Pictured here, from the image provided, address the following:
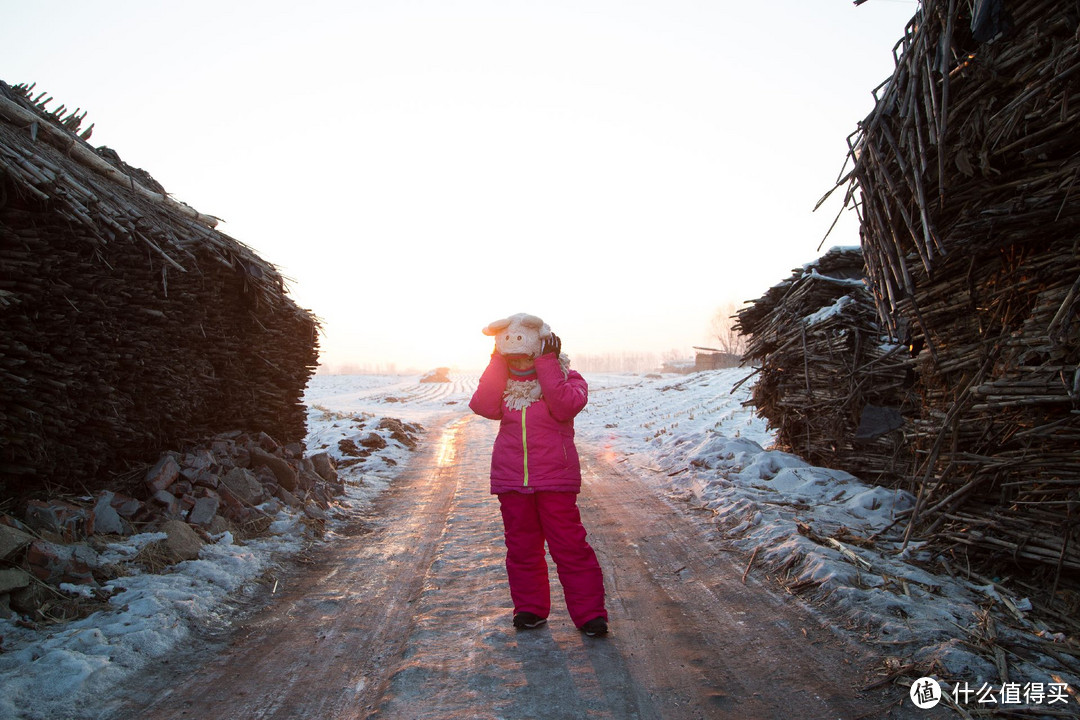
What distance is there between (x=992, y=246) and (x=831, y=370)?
4102mm

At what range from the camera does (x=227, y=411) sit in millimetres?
7555

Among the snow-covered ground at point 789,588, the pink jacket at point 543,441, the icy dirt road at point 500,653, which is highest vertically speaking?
the pink jacket at point 543,441

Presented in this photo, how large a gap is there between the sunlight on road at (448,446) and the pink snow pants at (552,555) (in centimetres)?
737

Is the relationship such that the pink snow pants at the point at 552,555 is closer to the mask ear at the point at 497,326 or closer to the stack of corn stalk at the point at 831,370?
the mask ear at the point at 497,326

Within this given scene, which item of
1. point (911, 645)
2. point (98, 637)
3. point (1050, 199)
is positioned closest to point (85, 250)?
point (98, 637)

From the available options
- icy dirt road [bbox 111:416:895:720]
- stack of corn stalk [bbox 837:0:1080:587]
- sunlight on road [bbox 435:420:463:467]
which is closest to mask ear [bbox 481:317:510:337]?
icy dirt road [bbox 111:416:895:720]

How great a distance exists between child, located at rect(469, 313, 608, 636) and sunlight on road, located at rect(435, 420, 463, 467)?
7.32 metres

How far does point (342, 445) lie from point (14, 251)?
746cm

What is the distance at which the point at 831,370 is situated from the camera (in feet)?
28.2

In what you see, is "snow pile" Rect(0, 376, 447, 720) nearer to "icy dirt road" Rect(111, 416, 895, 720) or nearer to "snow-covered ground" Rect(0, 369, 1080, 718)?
"snow-covered ground" Rect(0, 369, 1080, 718)

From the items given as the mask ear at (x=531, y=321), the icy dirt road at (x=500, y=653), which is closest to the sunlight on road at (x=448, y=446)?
the icy dirt road at (x=500, y=653)

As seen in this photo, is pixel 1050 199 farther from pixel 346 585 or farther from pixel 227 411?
pixel 227 411

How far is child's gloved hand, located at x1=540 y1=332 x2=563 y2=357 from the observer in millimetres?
4363

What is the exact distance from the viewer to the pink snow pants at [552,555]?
3.87m
